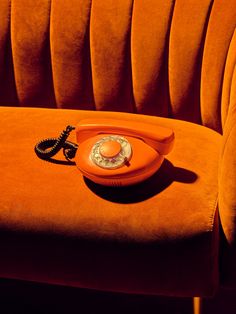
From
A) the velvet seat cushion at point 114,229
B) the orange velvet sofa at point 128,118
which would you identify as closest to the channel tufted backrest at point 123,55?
the orange velvet sofa at point 128,118

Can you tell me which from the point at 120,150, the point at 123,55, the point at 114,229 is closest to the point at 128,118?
the point at 123,55

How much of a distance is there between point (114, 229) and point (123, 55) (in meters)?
0.67

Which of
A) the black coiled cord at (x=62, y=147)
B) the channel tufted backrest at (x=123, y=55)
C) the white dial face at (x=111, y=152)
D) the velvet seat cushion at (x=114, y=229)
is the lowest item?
the velvet seat cushion at (x=114, y=229)

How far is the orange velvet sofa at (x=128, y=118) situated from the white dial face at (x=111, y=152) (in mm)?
71

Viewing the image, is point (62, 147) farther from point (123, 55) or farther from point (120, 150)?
point (123, 55)

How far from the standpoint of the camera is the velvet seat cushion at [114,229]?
942 mm

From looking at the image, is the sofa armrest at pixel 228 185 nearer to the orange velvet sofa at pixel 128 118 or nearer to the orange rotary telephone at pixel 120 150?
the orange velvet sofa at pixel 128 118

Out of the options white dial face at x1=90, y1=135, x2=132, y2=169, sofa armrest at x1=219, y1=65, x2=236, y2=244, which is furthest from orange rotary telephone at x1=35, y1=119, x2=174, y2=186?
sofa armrest at x1=219, y1=65, x2=236, y2=244

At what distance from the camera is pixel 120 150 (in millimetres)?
Result: 1021

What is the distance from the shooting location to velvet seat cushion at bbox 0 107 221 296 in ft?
3.09

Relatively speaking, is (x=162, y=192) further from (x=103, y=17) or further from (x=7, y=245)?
(x=103, y=17)

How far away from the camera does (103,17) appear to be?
142 centimetres

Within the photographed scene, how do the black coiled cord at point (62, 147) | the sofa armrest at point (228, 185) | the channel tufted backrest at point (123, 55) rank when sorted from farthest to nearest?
the channel tufted backrest at point (123, 55) < the black coiled cord at point (62, 147) < the sofa armrest at point (228, 185)

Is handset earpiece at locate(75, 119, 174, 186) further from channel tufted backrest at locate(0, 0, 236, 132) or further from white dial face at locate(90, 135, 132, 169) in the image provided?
channel tufted backrest at locate(0, 0, 236, 132)
